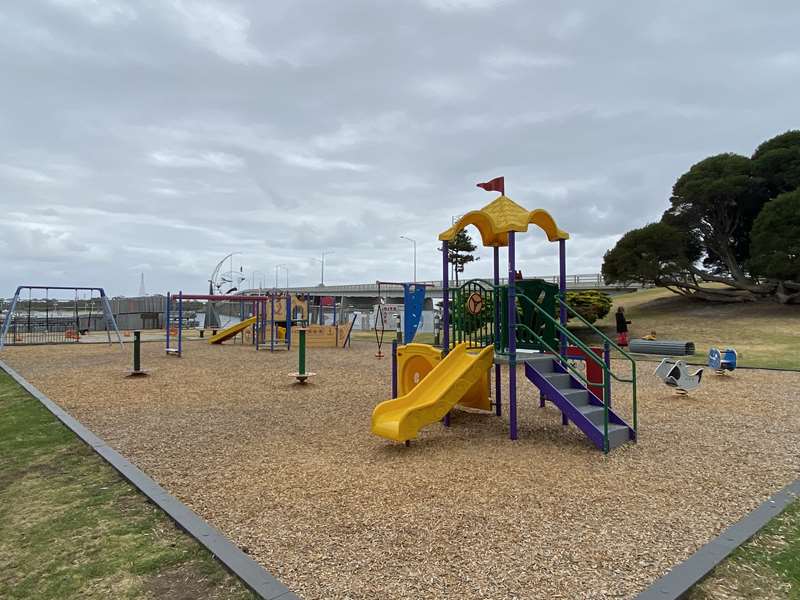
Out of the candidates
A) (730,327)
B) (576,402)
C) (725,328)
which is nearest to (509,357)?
(576,402)

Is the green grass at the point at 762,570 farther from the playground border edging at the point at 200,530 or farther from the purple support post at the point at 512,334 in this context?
the purple support post at the point at 512,334

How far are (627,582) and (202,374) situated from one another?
39.0 feet

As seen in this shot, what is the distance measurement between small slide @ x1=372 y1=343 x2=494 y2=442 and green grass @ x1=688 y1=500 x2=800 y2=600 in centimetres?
334

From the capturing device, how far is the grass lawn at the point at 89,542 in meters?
3.10

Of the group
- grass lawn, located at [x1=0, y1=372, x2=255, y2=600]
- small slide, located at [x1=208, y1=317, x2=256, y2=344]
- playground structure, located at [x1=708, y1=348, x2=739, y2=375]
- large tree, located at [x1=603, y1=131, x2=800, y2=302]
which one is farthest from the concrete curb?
large tree, located at [x1=603, y1=131, x2=800, y2=302]

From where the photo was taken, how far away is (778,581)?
126 inches

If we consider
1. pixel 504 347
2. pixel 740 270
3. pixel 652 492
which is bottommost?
pixel 652 492

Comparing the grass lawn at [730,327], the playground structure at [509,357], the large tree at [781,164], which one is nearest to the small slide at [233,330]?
the playground structure at [509,357]

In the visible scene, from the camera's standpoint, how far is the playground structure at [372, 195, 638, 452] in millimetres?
6285

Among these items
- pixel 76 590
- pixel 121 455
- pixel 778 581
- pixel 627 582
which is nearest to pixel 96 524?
pixel 76 590

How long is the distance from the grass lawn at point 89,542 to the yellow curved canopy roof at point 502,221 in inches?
195

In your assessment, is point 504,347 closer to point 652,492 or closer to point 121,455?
point 652,492

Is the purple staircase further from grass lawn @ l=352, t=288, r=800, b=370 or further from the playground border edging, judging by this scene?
grass lawn @ l=352, t=288, r=800, b=370

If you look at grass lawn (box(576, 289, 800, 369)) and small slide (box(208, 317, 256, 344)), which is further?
small slide (box(208, 317, 256, 344))
